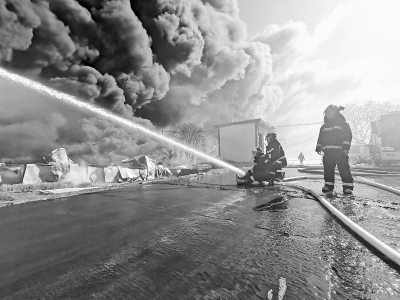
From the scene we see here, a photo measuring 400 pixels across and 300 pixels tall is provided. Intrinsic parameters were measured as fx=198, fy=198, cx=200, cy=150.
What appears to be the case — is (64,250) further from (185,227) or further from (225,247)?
(225,247)

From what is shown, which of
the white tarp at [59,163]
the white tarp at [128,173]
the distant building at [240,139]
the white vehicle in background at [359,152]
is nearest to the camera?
the white tarp at [59,163]

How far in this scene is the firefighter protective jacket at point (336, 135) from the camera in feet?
12.4

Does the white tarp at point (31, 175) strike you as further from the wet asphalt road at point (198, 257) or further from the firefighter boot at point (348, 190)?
the firefighter boot at point (348, 190)

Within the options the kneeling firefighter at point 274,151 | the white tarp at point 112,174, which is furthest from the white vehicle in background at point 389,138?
the white tarp at point 112,174

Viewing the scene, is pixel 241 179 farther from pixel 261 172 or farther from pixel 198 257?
pixel 198 257

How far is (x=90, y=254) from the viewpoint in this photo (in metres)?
1.40

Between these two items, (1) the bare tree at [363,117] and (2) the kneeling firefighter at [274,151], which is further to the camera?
(1) the bare tree at [363,117]

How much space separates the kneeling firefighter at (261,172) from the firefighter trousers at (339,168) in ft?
4.40

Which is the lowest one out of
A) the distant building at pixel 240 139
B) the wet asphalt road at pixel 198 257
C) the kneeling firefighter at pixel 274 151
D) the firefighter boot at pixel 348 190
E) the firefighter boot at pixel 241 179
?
the wet asphalt road at pixel 198 257

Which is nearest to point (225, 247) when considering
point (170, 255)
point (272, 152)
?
point (170, 255)

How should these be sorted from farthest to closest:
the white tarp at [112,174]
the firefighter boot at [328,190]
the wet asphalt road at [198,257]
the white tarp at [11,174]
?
1. the white tarp at [112,174]
2. the white tarp at [11,174]
3. the firefighter boot at [328,190]
4. the wet asphalt road at [198,257]

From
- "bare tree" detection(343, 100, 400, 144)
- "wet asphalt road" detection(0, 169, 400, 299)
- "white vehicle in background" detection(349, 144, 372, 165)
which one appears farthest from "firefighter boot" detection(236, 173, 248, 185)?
"bare tree" detection(343, 100, 400, 144)

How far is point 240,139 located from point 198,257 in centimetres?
1731

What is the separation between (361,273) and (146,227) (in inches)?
66.3
